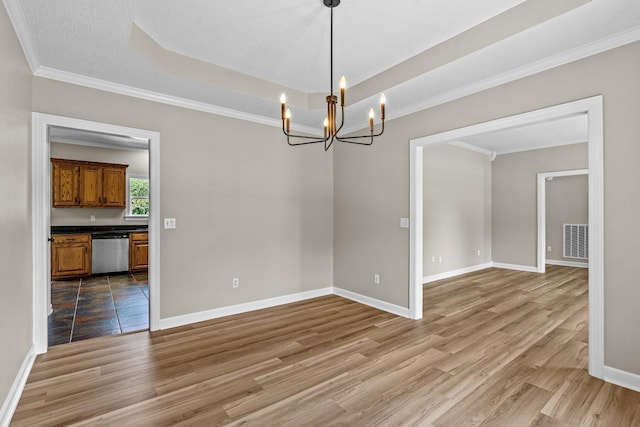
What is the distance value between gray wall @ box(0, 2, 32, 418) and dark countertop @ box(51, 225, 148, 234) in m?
4.17

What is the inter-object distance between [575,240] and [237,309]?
7.63m

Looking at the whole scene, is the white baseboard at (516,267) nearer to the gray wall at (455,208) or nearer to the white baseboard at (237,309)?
the gray wall at (455,208)

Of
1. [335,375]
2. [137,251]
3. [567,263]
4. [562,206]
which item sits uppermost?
[562,206]

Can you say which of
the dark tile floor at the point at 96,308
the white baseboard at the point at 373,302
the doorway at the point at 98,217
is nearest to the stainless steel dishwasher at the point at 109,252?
the doorway at the point at 98,217

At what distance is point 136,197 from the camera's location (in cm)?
721

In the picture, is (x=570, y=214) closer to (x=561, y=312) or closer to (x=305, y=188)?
(x=561, y=312)

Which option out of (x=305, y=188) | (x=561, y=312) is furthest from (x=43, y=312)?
(x=561, y=312)

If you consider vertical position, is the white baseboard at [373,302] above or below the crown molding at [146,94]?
below

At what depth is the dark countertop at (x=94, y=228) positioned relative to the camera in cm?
597

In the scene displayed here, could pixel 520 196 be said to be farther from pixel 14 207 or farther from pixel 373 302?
pixel 14 207

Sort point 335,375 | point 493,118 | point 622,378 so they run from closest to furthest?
point 622,378, point 335,375, point 493,118

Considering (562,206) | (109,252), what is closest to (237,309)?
(109,252)

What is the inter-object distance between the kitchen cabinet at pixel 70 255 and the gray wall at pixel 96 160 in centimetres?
70

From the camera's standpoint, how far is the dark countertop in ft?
19.6
